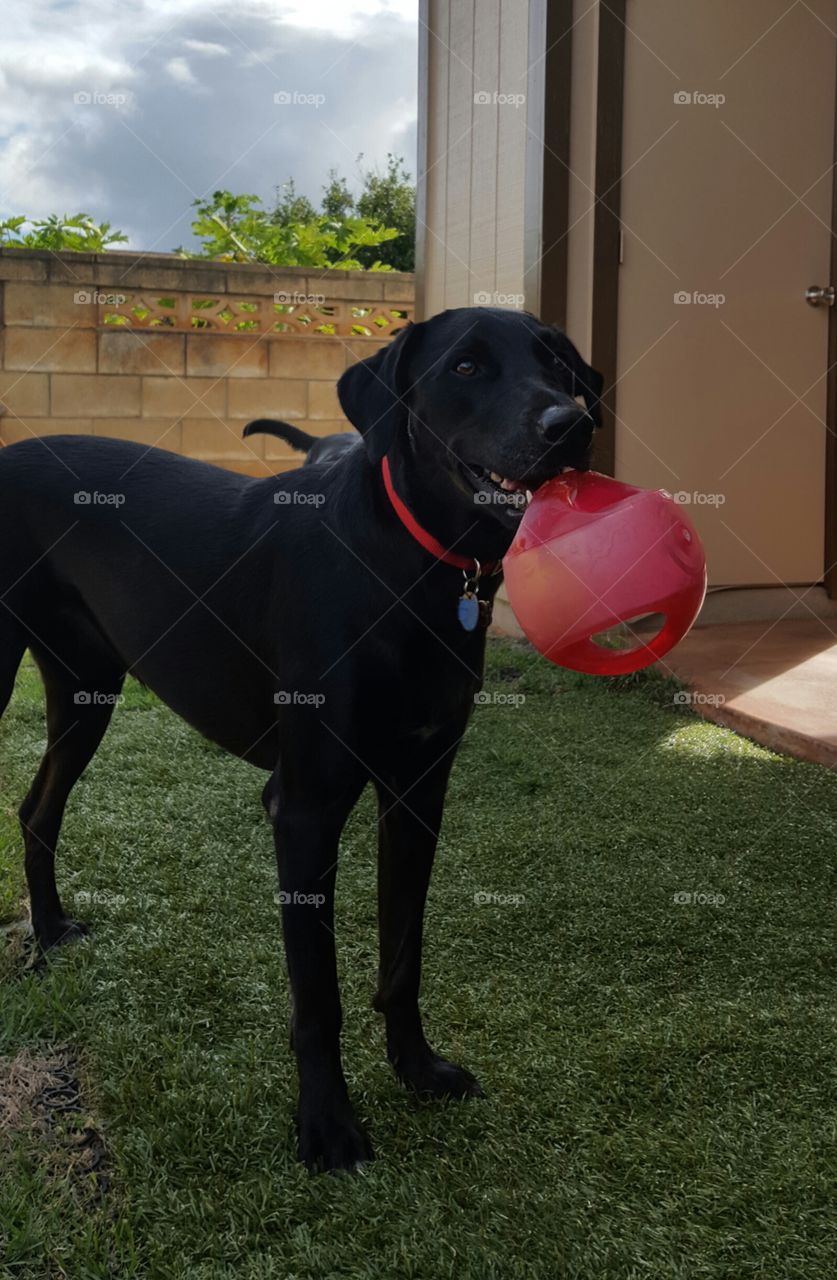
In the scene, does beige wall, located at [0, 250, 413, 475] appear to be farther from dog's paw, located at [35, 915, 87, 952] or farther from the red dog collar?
the red dog collar

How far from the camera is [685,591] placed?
1.73 m

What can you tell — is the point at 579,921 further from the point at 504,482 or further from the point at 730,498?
the point at 730,498

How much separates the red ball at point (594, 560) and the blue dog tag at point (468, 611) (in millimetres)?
64

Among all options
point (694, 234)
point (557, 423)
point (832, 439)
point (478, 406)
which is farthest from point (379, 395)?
point (832, 439)

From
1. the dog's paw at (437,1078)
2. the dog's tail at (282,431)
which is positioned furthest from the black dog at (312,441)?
the dog's paw at (437,1078)

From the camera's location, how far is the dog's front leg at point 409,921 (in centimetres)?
188

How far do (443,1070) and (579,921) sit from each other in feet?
2.29

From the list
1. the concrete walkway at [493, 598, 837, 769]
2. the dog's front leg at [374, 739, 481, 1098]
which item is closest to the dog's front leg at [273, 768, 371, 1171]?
the dog's front leg at [374, 739, 481, 1098]

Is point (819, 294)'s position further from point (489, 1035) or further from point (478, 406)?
point (489, 1035)

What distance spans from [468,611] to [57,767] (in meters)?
1.15

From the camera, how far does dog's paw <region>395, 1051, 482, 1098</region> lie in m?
1.88

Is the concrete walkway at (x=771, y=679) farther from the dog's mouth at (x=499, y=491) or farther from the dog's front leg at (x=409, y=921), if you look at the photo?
the dog's mouth at (x=499, y=491)

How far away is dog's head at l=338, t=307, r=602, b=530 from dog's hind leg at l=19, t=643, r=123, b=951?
3.01 feet

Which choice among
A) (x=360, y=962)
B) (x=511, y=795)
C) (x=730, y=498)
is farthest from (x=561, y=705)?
(x=360, y=962)
